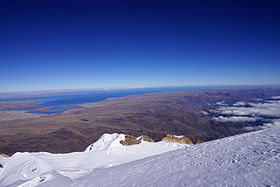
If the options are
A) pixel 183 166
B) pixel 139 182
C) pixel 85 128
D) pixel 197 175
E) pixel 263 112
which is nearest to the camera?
pixel 197 175

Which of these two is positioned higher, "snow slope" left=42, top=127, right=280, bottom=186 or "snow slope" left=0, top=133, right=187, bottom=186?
"snow slope" left=42, top=127, right=280, bottom=186

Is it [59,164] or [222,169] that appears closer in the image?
[222,169]

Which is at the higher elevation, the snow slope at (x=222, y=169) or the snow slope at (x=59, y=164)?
the snow slope at (x=222, y=169)

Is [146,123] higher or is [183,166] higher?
[183,166]

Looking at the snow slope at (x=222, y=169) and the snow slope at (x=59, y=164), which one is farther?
the snow slope at (x=59, y=164)

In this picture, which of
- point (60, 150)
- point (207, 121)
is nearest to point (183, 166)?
point (60, 150)

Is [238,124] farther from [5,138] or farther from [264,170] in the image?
[5,138]

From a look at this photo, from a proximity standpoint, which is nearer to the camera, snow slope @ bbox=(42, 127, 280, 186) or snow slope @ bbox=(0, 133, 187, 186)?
snow slope @ bbox=(42, 127, 280, 186)

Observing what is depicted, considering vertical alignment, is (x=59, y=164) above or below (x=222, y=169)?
below
